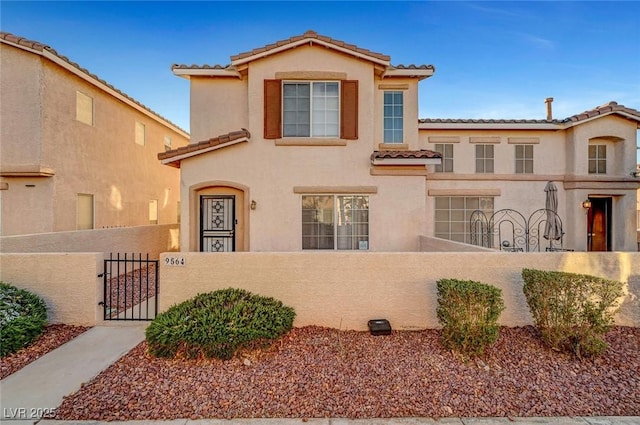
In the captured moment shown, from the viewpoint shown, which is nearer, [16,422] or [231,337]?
[16,422]

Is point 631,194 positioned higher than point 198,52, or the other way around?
point 198,52

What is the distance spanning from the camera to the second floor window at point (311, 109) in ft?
33.9

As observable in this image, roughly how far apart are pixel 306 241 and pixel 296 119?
413 cm

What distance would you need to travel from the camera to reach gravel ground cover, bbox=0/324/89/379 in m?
5.10

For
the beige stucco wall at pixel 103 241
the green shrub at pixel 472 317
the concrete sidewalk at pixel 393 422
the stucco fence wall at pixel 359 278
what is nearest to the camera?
the concrete sidewalk at pixel 393 422

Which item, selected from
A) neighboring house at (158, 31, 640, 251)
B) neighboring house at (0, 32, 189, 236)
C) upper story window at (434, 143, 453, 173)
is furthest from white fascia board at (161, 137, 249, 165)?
upper story window at (434, 143, 453, 173)

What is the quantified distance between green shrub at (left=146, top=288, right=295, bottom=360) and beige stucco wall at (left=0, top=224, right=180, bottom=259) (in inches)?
236

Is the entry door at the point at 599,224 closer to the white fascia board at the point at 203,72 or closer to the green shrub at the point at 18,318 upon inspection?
the white fascia board at the point at 203,72

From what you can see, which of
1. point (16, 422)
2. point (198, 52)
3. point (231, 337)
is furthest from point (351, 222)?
point (198, 52)

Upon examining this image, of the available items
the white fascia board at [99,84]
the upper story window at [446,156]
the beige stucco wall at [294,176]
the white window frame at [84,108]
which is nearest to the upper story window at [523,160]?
the upper story window at [446,156]

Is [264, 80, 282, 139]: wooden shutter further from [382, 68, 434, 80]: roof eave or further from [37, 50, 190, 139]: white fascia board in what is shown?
[37, 50, 190, 139]: white fascia board

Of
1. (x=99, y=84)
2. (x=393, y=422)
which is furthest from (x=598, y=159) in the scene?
(x=99, y=84)

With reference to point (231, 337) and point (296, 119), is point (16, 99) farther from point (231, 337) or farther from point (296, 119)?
point (231, 337)

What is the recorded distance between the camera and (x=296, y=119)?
33.9ft
